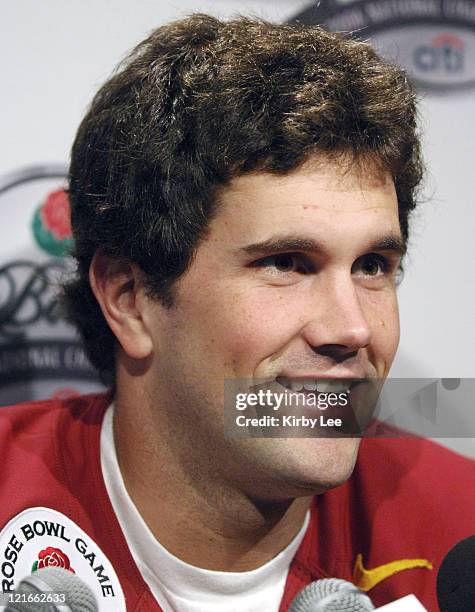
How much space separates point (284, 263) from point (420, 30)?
27.1 inches

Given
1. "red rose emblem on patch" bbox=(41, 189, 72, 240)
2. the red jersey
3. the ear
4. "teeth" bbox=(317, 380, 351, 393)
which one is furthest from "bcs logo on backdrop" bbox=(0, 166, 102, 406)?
"teeth" bbox=(317, 380, 351, 393)

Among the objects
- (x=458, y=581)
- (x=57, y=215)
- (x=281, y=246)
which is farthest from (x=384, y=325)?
(x=57, y=215)

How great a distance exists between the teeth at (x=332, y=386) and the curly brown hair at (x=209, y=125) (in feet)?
0.74

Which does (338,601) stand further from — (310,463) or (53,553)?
(53,553)

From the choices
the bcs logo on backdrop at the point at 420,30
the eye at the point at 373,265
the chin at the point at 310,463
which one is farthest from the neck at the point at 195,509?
the bcs logo on backdrop at the point at 420,30

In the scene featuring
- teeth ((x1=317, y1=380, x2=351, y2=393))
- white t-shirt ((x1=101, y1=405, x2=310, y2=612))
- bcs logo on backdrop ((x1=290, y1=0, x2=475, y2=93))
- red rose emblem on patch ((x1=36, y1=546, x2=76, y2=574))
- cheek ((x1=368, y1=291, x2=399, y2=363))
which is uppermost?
bcs logo on backdrop ((x1=290, y1=0, x2=475, y2=93))

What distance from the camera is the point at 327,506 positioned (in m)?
1.37

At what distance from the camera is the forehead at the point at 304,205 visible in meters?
1.09

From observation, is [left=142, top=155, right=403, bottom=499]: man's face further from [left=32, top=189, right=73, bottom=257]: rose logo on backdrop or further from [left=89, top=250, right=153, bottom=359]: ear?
[left=32, top=189, right=73, bottom=257]: rose logo on backdrop

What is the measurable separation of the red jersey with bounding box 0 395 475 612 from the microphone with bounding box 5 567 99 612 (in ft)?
0.31

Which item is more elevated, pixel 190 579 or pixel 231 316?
pixel 231 316

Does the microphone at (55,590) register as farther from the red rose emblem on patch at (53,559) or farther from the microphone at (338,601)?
the microphone at (338,601)

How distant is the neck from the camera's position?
4.02ft

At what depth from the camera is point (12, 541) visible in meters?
1.20
